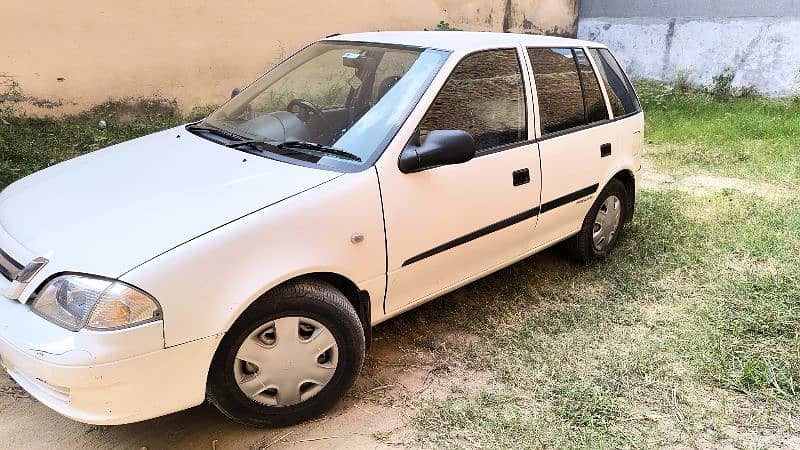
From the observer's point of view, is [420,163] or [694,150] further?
[694,150]

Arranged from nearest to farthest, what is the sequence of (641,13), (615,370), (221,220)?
(221,220)
(615,370)
(641,13)

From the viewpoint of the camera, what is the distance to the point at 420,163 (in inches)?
110

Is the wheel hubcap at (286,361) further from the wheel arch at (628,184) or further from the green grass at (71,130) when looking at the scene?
the green grass at (71,130)

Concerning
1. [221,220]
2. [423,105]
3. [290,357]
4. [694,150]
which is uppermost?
[423,105]

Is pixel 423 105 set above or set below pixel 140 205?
above

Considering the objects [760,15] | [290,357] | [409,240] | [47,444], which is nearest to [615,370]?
[409,240]

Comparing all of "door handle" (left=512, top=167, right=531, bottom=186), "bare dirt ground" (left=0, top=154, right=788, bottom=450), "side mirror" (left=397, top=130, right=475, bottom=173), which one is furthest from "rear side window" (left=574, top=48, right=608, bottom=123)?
"bare dirt ground" (left=0, top=154, right=788, bottom=450)

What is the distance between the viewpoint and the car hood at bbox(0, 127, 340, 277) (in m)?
2.24

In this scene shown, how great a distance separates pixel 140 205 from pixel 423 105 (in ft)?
4.35

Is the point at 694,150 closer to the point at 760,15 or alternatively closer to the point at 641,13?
the point at 760,15

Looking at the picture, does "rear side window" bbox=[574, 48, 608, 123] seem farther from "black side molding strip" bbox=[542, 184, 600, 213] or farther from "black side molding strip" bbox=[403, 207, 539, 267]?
"black side molding strip" bbox=[403, 207, 539, 267]

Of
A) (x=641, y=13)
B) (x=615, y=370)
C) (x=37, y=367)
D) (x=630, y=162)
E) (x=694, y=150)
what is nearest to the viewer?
(x=37, y=367)

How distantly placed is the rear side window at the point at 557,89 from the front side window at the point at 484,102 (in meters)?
0.16

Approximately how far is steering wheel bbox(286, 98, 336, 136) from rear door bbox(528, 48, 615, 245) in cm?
122
